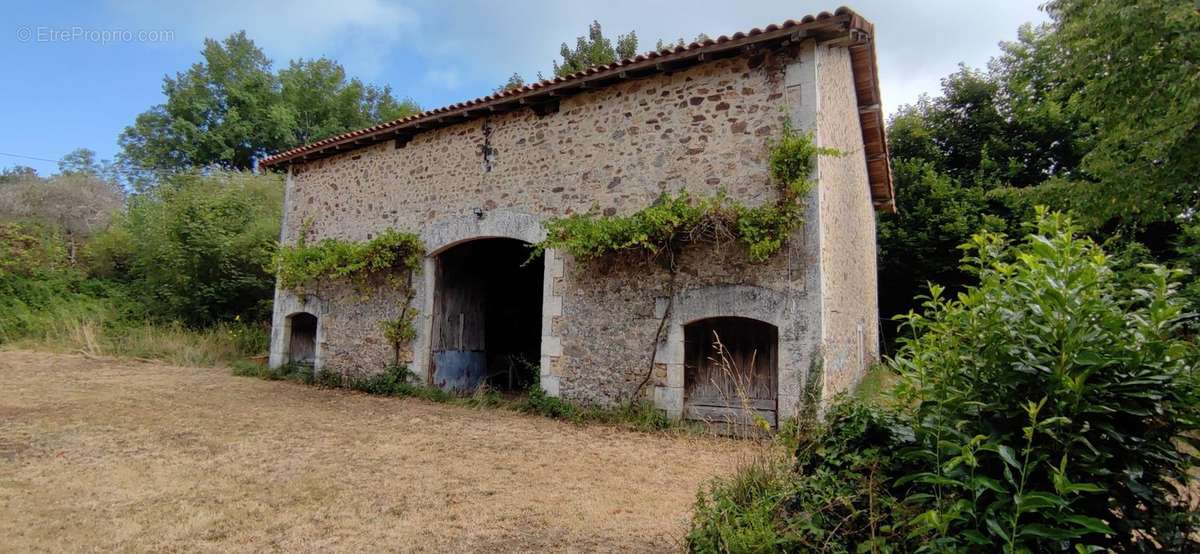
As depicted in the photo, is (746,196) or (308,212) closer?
(746,196)

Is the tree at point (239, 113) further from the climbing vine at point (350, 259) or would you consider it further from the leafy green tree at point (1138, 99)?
the leafy green tree at point (1138, 99)

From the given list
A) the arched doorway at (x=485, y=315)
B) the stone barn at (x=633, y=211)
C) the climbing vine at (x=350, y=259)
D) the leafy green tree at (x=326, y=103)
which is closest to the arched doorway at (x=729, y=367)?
the stone barn at (x=633, y=211)

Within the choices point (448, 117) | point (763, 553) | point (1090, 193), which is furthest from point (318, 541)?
point (1090, 193)

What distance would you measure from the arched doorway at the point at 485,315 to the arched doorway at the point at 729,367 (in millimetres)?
2283

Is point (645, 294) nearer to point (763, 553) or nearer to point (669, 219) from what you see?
point (669, 219)

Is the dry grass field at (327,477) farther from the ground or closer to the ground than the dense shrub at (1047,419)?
closer to the ground

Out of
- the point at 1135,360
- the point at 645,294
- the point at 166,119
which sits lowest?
the point at 1135,360

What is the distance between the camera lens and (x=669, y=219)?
6.19 metres

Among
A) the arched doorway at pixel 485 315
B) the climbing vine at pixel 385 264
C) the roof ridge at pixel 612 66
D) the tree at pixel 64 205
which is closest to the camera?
the roof ridge at pixel 612 66

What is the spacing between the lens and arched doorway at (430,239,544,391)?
8.83 m

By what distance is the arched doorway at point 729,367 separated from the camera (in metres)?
6.36

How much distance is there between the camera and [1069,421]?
1.77 meters

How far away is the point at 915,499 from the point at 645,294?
15.1 feet

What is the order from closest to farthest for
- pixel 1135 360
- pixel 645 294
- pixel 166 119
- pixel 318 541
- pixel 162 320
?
pixel 1135 360 < pixel 318 541 < pixel 645 294 < pixel 162 320 < pixel 166 119
